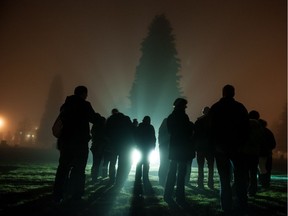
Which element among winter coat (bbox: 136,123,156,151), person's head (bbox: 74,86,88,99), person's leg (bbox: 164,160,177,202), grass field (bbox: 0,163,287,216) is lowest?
grass field (bbox: 0,163,287,216)

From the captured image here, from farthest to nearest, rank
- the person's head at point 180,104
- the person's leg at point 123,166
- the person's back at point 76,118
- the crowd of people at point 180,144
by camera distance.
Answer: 1. the person's leg at point 123,166
2. the person's head at point 180,104
3. the person's back at point 76,118
4. the crowd of people at point 180,144

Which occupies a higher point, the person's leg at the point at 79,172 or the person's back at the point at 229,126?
the person's back at the point at 229,126

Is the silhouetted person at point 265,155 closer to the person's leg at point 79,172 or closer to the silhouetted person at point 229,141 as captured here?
the silhouetted person at point 229,141

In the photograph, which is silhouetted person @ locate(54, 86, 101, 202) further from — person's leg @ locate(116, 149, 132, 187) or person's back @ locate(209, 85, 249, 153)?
person's leg @ locate(116, 149, 132, 187)

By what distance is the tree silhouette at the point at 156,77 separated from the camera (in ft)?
129

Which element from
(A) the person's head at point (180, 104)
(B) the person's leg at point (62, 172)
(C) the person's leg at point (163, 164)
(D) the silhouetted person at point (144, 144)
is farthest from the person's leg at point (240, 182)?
(C) the person's leg at point (163, 164)

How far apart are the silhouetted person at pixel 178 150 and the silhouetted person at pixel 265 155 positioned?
12.4 ft

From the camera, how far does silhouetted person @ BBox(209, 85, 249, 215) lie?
6.28 meters

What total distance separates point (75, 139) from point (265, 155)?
6.11 metres

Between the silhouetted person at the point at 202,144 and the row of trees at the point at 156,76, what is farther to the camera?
the row of trees at the point at 156,76

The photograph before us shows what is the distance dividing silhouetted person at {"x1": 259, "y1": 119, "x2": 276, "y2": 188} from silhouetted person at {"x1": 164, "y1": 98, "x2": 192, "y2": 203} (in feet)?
12.4

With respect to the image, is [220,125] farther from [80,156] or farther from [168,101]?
[168,101]

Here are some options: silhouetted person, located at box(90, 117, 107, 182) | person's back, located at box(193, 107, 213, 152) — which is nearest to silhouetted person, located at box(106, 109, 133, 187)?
silhouetted person, located at box(90, 117, 107, 182)

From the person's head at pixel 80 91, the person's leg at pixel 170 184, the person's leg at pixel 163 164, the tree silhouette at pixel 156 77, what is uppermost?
the tree silhouette at pixel 156 77
